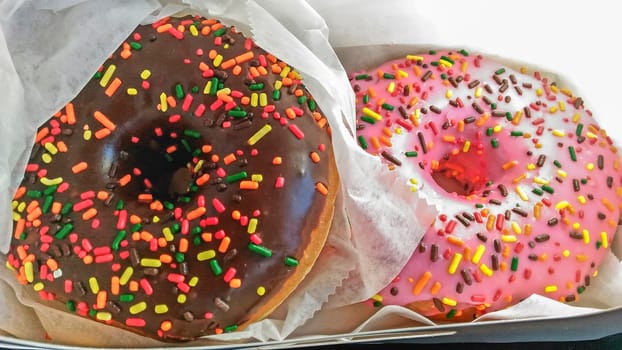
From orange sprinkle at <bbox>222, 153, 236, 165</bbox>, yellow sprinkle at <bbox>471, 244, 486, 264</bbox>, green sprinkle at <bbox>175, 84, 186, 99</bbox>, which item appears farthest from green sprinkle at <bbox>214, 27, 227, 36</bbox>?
yellow sprinkle at <bbox>471, 244, 486, 264</bbox>

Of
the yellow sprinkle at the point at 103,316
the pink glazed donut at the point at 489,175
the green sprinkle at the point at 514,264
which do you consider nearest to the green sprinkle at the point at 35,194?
the yellow sprinkle at the point at 103,316

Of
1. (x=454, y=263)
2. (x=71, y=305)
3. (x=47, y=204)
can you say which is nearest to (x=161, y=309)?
(x=71, y=305)

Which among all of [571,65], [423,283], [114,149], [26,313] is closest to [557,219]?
[423,283]

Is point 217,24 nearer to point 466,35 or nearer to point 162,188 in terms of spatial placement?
point 162,188

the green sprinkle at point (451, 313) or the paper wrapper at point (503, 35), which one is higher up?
the paper wrapper at point (503, 35)

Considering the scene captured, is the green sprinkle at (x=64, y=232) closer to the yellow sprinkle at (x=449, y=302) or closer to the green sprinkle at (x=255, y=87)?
the green sprinkle at (x=255, y=87)

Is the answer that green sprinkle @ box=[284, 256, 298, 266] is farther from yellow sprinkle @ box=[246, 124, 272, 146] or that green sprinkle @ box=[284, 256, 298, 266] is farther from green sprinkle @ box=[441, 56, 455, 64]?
green sprinkle @ box=[441, 56, 455, 64]

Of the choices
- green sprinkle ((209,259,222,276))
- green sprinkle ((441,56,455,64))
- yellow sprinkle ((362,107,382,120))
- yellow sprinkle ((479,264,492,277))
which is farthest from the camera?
green sprinkle ((441,56,455,64))
